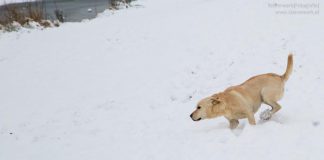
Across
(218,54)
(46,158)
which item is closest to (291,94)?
(218,54)

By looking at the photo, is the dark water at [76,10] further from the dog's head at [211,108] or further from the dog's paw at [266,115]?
the dog's paw at [266,115]

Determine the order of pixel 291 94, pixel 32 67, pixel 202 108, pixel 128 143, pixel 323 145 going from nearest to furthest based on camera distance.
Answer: pixel 323 145 < pixel 202 108 < pixel 128 143 < pixel 291 94 < pixel 32 67

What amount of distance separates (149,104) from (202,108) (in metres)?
2.76

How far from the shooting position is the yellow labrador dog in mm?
6238

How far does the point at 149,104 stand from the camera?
29.7 ft

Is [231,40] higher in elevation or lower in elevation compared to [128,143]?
higher

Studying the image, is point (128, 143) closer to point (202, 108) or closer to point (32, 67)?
point (202, 108)

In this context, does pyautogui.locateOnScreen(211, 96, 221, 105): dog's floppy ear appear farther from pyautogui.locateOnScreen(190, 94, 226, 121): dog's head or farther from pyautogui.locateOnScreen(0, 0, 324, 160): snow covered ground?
pyautogui.locateOnScreen(0, 0, 324, 160): snow covered ground

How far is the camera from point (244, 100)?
20.5 ft

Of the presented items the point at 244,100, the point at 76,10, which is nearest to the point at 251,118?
the point at 244,100

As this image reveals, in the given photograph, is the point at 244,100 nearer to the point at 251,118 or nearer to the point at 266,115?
the point at 251,118

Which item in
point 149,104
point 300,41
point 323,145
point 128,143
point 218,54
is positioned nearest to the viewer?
point 323,145

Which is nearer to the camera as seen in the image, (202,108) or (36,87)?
(202,108)

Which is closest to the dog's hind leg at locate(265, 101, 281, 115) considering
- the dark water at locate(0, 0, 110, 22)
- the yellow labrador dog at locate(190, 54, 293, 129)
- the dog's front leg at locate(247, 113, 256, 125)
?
the yellow labrador dog at locate(190, 54, 293, 129)
